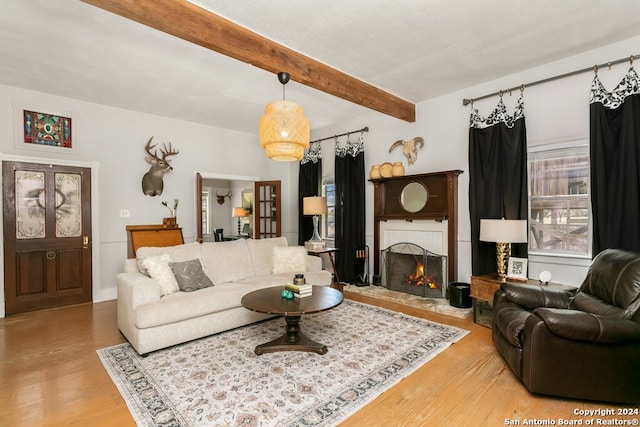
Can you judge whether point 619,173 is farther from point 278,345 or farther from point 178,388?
point 178,388

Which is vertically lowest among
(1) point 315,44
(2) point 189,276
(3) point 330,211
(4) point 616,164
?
(2) point 189,276

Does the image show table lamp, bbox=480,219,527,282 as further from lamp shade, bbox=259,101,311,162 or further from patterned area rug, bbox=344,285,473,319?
lamp shade, bbox=259,101,311,162

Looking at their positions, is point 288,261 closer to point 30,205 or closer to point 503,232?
point 503,232

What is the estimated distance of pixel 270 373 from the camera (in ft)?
8.07

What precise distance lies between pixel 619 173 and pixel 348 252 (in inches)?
142

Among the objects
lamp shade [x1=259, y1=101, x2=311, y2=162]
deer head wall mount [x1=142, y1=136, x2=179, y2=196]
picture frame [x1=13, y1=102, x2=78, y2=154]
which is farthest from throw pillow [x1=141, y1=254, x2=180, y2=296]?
picture frame [x1=13, y1=102, x2=78, y2=154]

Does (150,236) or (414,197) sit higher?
(414,197)

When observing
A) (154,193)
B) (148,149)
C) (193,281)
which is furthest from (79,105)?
(193,281)

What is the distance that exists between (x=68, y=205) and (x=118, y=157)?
0.96m

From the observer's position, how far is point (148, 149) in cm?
511

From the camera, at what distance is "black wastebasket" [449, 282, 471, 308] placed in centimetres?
397

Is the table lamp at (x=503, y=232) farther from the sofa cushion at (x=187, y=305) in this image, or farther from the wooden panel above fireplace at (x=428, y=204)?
the sofa cushion at (x=187, y=305)

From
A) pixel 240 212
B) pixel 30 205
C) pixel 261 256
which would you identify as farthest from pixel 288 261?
pixel 240 212

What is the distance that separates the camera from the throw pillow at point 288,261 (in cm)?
435
